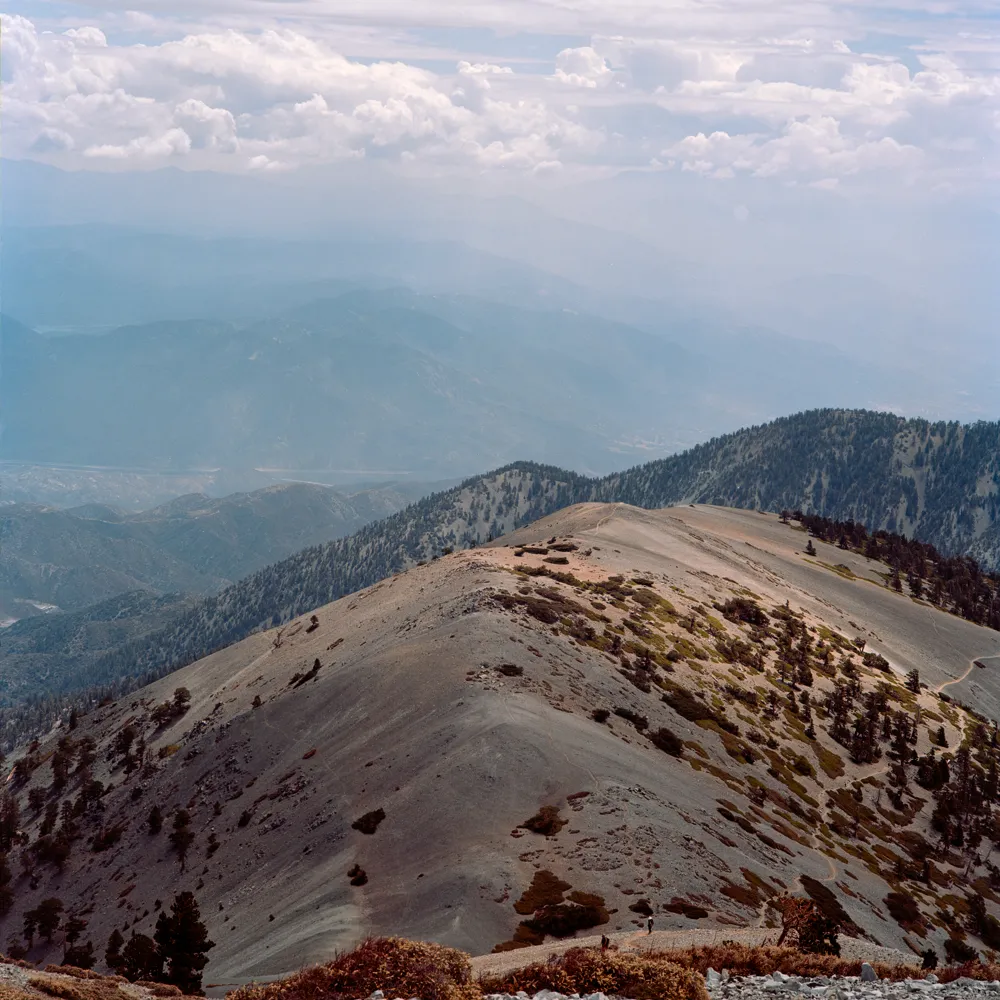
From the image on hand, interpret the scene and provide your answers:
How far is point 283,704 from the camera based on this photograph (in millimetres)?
89688

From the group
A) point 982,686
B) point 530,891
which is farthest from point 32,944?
point 982,686

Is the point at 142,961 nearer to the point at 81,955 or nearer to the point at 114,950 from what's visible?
the point at 114,950

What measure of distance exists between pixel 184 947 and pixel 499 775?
68.1 ft

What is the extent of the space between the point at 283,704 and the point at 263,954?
142ft

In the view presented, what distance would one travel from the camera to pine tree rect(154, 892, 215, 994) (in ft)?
149

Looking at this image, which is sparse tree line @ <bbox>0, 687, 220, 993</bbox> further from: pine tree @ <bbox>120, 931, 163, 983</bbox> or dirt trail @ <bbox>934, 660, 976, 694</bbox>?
dirt trail @ <bbox>934, 660, 976, 694</bbox>

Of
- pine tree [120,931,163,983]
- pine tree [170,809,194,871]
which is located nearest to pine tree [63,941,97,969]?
pine tree [170,809,194,871]

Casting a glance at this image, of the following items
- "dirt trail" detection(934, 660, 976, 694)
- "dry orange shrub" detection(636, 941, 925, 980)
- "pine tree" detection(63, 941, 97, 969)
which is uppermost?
"dry orange shrub" detection(636, 941, 925, 980)

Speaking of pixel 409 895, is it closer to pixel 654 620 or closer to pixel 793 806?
pixel 793 806

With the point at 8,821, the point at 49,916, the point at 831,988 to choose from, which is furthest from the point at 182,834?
the point at 831,988

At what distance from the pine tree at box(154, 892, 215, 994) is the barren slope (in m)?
1.50

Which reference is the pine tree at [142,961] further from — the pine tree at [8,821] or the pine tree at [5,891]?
the pine tree at [8,821]

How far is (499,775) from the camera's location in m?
58.7

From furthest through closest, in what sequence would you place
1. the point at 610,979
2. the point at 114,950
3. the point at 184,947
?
the point at 114,950 < the point at 184,947 < the point at 610,979
